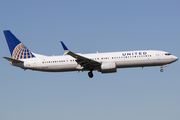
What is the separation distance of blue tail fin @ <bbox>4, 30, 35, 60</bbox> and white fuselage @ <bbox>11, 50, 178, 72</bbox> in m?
2.53

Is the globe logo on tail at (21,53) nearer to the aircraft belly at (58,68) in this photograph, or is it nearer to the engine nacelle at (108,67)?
A: the aircraft belly at (58,68)

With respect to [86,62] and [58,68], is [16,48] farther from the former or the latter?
[86,62]

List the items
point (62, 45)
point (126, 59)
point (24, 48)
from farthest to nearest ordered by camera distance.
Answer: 1. point (24, 48)
2. point (126, 59)
3. point (62, 45)

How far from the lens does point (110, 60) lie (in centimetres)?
5194

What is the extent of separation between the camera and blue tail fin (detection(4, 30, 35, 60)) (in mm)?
55844

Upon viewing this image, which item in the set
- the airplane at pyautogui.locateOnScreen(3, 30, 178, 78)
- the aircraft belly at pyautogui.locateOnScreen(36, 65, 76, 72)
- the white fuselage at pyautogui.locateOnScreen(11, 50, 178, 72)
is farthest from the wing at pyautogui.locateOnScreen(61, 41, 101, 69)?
the aircraft belly at pyautogui.locateOnScreen(36, 65, 76, 72)

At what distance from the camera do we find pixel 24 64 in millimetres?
53375

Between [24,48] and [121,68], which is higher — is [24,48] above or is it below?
above

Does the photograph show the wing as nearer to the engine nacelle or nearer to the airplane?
the airplane

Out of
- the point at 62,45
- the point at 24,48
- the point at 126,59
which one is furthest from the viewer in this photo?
the point at 24,48

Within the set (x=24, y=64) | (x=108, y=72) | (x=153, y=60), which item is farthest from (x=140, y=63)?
(x=24, y=64)

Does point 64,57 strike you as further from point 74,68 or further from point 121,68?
point 121,68

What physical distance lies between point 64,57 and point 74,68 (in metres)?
2.56

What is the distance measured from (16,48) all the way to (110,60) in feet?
57.8
